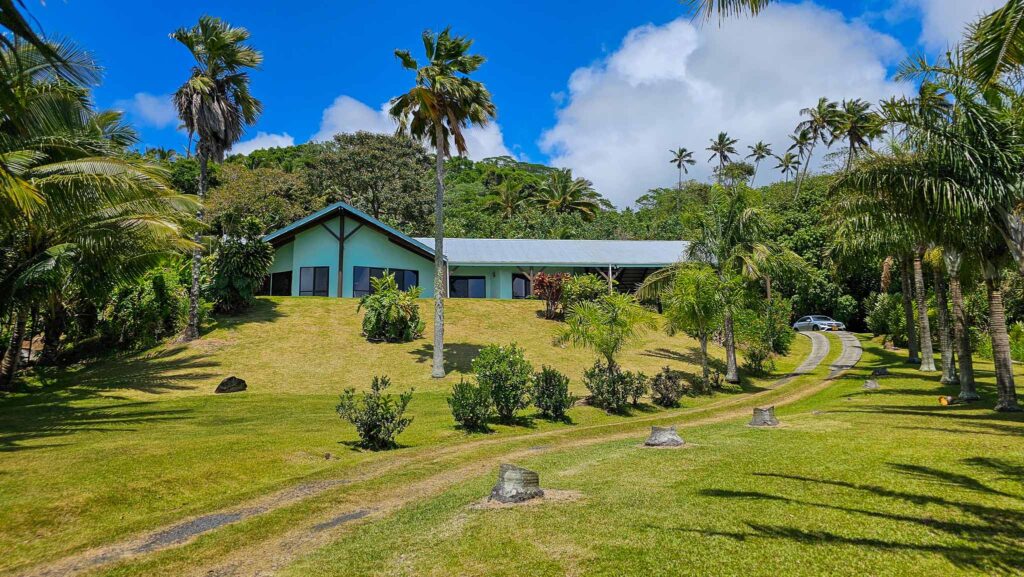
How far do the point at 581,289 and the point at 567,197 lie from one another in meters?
38.7

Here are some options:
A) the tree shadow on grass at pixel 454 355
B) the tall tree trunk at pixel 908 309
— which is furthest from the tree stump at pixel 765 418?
the tall tree trunk at pixel 908 309

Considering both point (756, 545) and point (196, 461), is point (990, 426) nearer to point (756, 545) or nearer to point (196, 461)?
point (756, 545)

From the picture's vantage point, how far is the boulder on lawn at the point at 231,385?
65.2 ft

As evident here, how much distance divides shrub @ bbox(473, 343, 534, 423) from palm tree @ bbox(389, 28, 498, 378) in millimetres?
7208

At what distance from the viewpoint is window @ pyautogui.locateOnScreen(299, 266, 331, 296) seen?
36.6 meters

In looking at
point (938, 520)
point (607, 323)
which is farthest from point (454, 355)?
point (938, 520)

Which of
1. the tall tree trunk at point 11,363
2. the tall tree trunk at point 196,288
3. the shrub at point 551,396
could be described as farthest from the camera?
the tall tree trunk at point 196,288

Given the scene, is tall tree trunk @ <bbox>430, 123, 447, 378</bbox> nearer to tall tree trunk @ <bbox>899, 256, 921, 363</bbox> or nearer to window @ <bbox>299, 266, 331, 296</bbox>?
window @ <bbox>299, 266, 331, 296</bbox>

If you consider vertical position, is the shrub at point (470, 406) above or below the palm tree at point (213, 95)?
below

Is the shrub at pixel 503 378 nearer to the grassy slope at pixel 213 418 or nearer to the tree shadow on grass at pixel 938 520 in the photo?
the grassy slope at pixel 213 418

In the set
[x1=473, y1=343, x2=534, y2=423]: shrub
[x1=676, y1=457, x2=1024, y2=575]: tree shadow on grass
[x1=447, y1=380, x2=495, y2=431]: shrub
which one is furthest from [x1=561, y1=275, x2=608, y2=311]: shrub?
[x1=676, y1=457, x2=1024, y2=575]: tree shadow on grass

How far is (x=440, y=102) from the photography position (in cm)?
2298

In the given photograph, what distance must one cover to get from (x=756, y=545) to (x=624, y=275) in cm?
3717

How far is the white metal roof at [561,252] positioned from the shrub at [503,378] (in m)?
21.3
